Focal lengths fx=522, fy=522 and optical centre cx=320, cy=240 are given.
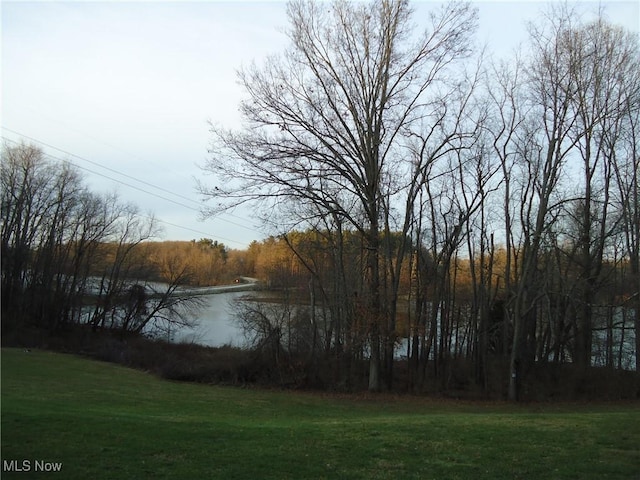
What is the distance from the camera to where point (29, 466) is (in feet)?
20.4

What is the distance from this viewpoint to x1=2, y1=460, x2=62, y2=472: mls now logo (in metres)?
6.09

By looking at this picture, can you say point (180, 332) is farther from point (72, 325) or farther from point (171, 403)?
point (171, 403)

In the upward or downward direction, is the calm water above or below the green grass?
above

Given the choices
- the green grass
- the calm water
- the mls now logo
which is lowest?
the mls now logo

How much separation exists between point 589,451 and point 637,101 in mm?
22323

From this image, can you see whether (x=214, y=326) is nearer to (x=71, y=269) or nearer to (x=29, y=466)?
(x=71, y=269)

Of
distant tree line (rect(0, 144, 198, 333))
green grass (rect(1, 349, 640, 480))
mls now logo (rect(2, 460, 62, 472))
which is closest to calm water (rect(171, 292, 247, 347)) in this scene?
distant tree line (rect(0, 144, 198, 333))

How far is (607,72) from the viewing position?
80.6 ft

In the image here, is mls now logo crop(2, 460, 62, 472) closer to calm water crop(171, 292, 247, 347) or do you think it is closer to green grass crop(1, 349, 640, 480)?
green grass crop(1, 349, 640, 480)

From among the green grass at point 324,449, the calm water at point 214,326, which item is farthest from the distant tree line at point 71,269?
the green grass at point 324,449

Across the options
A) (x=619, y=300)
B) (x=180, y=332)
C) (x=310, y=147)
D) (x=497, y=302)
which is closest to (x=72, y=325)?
(x=180, y=332)

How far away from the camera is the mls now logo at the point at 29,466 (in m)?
6.09

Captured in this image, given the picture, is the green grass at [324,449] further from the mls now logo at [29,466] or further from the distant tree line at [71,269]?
the distant tree line at [71,269]

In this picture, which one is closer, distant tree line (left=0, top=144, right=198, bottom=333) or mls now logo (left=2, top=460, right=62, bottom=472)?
mls now logo (left=2, top=460, right=62, bottom=472)
